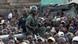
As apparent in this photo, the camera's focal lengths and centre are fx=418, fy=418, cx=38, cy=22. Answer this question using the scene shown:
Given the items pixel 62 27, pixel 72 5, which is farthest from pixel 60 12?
pixel 62 27

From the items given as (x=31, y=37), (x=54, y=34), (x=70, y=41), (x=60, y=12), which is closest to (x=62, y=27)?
(x=54, y=34)

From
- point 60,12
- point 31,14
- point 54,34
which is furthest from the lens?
point 60,12

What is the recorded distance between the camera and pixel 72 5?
20.8 metres

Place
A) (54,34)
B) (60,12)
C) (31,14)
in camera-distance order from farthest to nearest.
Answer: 1. (60,12)
2. (54,34)
3. (31,14)

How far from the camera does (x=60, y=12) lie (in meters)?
19.9

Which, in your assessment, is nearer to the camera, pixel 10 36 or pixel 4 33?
pixel 10 36

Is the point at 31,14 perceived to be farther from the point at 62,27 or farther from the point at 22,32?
the point at 62,27

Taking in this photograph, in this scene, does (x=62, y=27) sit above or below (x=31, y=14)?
below

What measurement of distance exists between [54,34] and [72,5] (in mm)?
8714

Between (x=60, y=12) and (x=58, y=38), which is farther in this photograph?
(x=60, y=12)

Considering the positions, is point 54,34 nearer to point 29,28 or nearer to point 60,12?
point 29,28

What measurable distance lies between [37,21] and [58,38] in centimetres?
75

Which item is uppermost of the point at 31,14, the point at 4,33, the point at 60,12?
the point at 31,14

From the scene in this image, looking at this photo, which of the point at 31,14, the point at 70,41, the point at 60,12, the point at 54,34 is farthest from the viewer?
the point at 60,12
